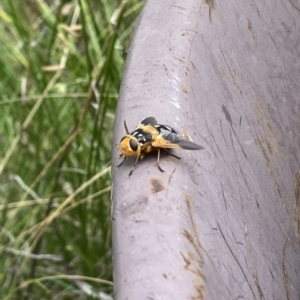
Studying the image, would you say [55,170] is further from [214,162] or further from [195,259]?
[195,259]

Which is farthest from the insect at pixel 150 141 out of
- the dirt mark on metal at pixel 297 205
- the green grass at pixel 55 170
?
the green grass at pixel 55 170

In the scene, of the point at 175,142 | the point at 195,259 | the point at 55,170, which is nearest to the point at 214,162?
the point at 175,142

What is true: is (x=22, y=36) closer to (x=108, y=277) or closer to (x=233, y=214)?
(x=108, y=277)

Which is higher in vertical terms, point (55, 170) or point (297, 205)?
point (297, 205)

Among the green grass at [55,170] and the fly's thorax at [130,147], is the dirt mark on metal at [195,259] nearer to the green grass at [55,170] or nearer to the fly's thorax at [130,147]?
the fly's thorax at [130,147]

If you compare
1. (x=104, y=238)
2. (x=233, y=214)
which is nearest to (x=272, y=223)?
(x=233, y=214)

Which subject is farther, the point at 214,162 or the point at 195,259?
the point at 214,162

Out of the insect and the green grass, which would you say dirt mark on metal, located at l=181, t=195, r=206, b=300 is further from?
the green grass
